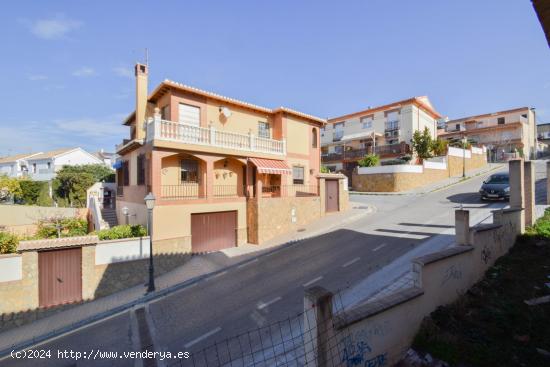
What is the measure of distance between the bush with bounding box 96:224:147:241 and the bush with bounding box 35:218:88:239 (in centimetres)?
633

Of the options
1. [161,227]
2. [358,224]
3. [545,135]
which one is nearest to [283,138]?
[358,224]

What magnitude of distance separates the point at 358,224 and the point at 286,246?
5.59 m

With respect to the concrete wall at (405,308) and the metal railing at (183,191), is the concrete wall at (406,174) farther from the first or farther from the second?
the metal railing at (183,191)

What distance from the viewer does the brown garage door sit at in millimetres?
16311

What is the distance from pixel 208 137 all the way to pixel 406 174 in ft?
74.0

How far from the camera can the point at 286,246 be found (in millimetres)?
16125

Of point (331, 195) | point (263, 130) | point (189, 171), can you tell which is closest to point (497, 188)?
point (331, 195)

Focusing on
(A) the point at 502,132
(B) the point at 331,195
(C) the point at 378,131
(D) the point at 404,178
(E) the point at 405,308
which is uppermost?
(A) the point at 502,132

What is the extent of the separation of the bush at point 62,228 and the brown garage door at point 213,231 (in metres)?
9.86

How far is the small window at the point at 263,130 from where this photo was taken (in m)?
21.4

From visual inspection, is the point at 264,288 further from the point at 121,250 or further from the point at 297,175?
the point at 297,175

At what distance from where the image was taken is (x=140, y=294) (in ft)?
41.2

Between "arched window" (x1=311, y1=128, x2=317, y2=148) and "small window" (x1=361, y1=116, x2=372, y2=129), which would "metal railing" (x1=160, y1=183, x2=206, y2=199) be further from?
"small window" (x1=361, y1=116, x2=372, y2=129)


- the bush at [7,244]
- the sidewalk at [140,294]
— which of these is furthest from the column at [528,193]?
the bush at [7,244]
